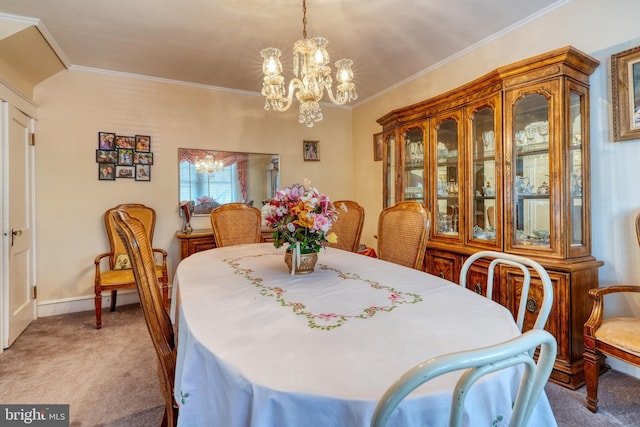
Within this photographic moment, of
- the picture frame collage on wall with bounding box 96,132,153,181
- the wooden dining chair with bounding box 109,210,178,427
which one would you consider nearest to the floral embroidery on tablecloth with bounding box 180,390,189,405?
the wooden dining chair with bounding box 109,210,178,427

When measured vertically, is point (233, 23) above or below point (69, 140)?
above

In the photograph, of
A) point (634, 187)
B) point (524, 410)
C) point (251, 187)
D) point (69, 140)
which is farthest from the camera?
point (251, 187)

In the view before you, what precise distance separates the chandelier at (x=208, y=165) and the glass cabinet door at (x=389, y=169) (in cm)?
196

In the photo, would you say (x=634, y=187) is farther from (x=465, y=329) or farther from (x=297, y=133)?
(x=297, y=133)

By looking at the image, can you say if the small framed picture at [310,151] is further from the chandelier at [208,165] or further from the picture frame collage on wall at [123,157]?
the picture frame collage on wall at [123,157]

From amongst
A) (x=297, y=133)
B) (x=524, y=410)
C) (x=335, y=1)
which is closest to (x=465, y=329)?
(x=524, y=410)

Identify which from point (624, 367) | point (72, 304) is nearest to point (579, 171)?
point (624, 367)

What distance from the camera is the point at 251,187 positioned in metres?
3.97

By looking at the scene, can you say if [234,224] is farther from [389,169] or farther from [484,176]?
[484,176]

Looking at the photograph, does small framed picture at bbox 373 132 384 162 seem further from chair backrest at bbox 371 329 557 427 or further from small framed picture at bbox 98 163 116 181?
chair backrest at bbox 371 329 557 427

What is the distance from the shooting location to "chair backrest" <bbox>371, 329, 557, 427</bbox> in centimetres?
47

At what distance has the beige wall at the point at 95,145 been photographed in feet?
10.3

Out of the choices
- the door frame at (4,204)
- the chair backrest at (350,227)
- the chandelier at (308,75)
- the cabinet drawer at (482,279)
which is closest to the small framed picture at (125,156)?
the door frame at (4,204)

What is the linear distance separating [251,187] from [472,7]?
285 cm
